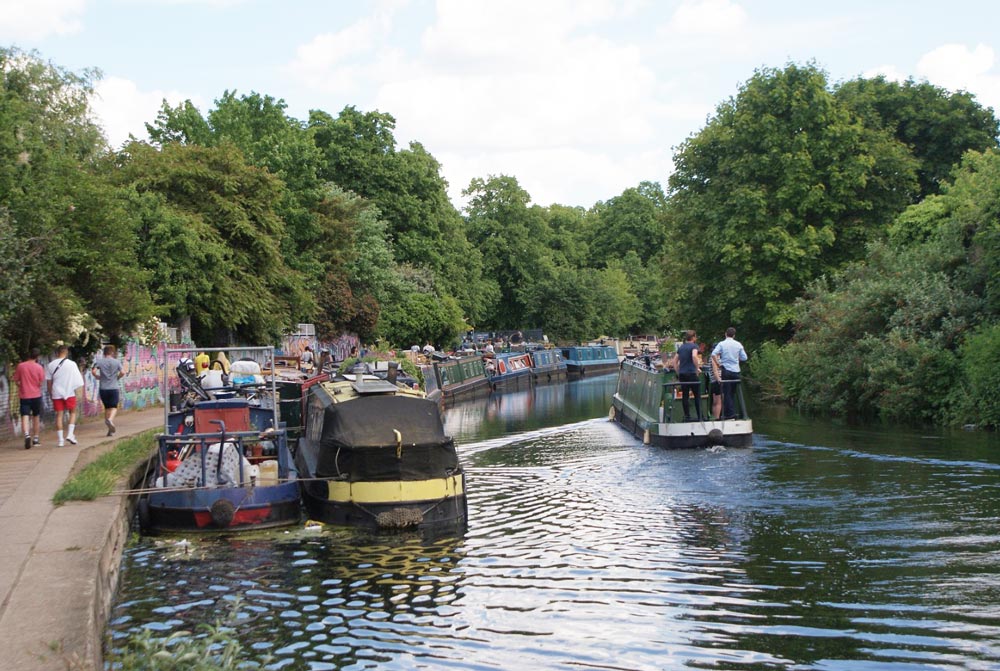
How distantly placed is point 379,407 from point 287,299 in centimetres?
2487

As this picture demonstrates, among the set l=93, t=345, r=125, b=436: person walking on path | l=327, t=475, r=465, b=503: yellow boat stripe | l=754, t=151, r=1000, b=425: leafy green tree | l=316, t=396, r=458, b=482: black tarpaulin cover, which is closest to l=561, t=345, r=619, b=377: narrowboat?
l=754, t=151, r=1000, b=425: leafy green tree

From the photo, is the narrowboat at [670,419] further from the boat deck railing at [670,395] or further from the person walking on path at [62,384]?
the person walking on path at [62,384]

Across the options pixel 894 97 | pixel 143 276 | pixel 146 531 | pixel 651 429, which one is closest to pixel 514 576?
pixel 146 531

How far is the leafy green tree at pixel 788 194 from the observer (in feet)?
126

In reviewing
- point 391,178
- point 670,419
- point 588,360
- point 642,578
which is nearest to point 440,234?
point 391,178

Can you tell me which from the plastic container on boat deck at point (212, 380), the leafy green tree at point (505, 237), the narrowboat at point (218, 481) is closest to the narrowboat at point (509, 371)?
the leafy green tree at point (505, 237)

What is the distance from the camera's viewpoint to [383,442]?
14.6 m

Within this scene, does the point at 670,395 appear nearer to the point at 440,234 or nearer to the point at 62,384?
the point at 62,384

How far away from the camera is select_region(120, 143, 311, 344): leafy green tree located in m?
31.2

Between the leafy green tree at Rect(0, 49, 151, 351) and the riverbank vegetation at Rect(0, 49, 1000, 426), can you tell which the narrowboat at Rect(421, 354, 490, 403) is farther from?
the leafy green tree at Rect(0, 49, 151, 351)

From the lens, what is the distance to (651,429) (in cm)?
2297

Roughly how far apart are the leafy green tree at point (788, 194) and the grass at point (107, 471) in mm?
25026

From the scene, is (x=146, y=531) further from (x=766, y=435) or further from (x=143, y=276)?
(x=766, y=435)

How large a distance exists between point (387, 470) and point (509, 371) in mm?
44655
